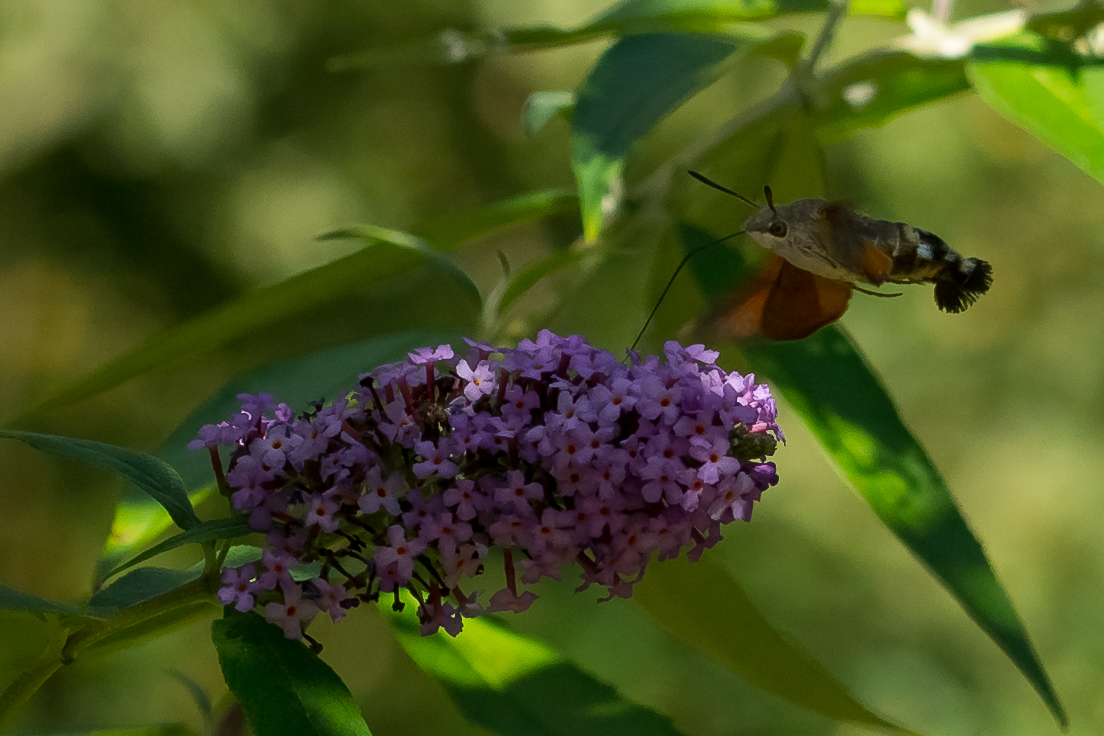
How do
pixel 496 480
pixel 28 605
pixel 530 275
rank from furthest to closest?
pixel 530 275 < pixel 496 480 < pixel 28 605

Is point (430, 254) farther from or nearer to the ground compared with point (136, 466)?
farther from the ground

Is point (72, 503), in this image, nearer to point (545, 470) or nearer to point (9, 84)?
point (9, 84)

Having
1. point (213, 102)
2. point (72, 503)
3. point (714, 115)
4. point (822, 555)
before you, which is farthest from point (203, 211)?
point (822, 555)

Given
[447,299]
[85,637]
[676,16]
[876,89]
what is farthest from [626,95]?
[447,299]

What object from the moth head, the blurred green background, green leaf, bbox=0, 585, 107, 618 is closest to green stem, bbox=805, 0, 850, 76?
the moth head

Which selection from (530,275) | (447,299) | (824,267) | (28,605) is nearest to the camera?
(28,605)

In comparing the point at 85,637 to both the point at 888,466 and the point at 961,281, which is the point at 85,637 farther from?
the point at 961,281

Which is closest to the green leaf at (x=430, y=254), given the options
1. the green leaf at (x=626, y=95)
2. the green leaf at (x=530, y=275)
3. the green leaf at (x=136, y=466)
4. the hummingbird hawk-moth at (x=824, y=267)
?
the green leaf at (x=530, y=275)
